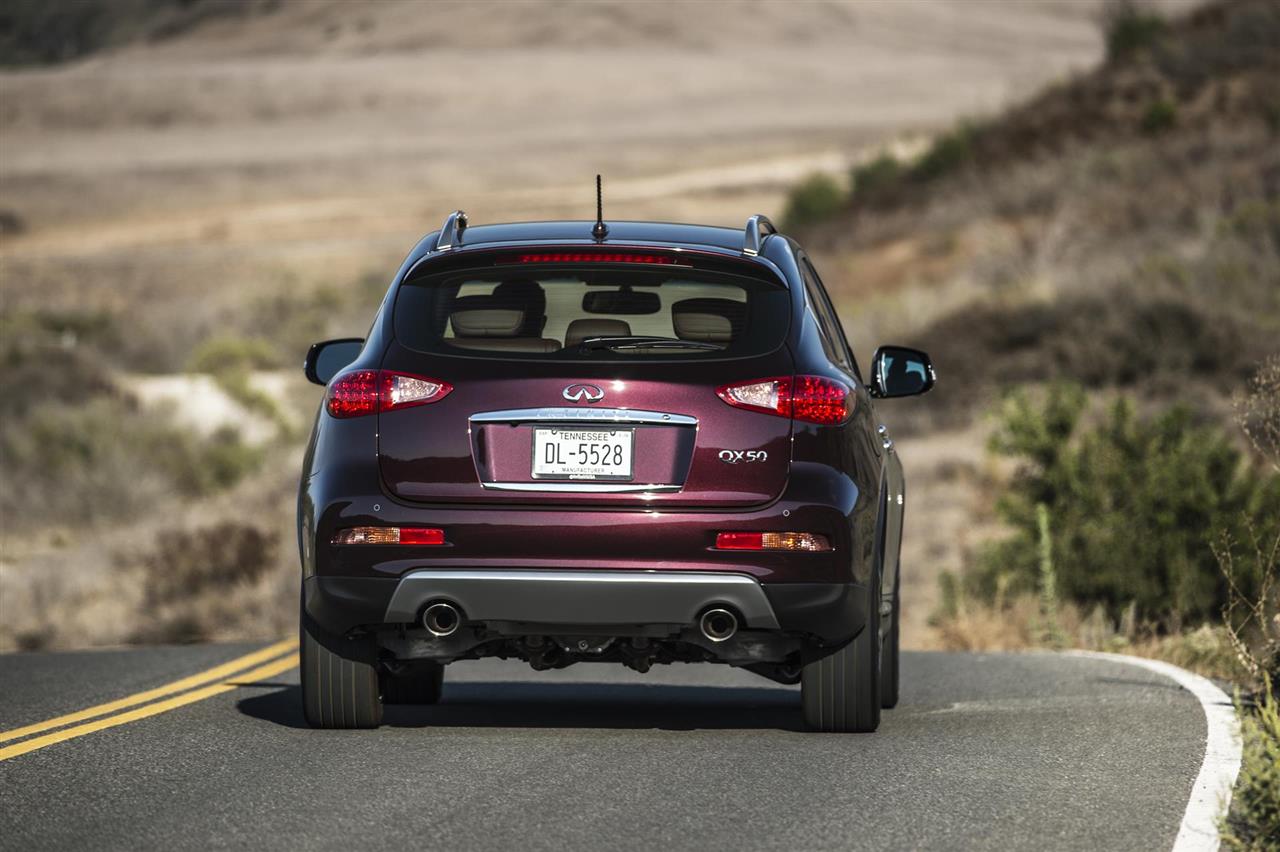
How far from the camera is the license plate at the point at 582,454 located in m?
7.59

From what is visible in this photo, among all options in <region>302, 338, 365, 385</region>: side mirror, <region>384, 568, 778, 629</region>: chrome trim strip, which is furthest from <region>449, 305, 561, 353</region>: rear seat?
<region>384, 568, 778, 629</region>: chrome trim strip

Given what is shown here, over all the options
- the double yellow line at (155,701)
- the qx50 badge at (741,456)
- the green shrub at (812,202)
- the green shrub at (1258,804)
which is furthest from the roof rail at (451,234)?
the green shrub at (812,202)

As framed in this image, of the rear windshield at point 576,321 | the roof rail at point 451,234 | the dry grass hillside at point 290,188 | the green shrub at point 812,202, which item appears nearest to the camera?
the rear windshield at point 576,321

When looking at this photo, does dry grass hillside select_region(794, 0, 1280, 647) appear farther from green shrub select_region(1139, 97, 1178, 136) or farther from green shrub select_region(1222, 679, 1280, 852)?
green shrub select_region(1222, 679, 1280, 852)

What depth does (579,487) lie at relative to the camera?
7590 millimetres

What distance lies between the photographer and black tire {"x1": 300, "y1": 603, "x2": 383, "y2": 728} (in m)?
8.21

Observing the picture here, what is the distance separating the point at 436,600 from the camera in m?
7.65

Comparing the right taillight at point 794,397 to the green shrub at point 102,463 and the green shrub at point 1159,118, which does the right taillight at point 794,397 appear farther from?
the green shrub at point 1159,118

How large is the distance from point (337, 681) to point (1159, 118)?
140 feet

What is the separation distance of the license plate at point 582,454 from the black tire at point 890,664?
1901 millimetres

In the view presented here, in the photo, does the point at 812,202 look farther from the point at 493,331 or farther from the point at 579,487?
the point at 579,487

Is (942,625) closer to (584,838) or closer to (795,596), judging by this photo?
(795,596)

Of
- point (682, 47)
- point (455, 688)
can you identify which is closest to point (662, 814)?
point (455, 688)

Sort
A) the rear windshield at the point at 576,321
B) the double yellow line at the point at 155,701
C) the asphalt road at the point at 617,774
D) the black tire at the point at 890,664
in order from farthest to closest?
the black tire at the point at 890,664, the double yellow line at the point at 155,701, the rear windshield at the point at 576,321, the asphalt road at the point at 617,774
